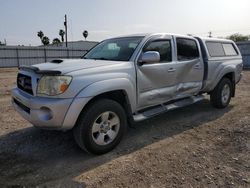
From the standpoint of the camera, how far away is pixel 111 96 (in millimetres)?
4211

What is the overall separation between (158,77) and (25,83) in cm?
228

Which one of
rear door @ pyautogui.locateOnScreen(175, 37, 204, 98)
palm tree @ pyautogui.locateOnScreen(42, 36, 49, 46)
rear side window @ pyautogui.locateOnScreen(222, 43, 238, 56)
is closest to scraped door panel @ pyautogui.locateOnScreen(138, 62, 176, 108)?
rear door @ pyautogui.locateOnScreen(175, 37, 204, 98)

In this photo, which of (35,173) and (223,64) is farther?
(223,64)

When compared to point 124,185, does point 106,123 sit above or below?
above

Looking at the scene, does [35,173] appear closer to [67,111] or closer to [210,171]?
[67,111]

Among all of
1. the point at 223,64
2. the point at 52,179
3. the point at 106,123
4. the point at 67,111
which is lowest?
the point at 52,179

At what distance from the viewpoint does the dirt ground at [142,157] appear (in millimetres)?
3293

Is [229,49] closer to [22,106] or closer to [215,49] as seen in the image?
[215,49]

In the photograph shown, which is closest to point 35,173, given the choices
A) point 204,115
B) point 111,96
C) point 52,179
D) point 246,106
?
point 52,179

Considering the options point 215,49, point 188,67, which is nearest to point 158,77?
point 188,67

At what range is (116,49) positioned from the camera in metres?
4.96

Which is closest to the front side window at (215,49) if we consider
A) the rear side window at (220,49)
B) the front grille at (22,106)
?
the rear side window at (220,49)

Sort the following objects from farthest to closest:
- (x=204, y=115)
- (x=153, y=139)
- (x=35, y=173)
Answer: (x=204, y=115)
(x=153, y=139)
(x=35, y=173)

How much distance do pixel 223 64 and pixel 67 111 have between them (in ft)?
15.0
